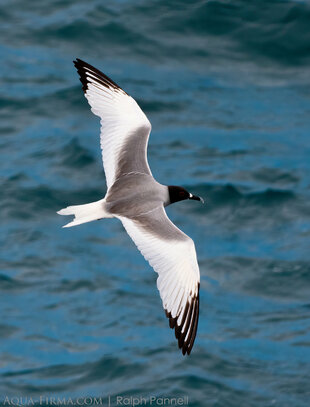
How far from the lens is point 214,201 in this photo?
15211 millimetres

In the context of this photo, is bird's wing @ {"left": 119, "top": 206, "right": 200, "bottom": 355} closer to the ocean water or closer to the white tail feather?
the white tail feather

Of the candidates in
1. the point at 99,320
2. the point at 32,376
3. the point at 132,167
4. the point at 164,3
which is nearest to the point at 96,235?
the point at 99,320

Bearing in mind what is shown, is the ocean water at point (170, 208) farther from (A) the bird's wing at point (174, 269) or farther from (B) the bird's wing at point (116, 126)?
(B) the bird's wing at point (116, 126)

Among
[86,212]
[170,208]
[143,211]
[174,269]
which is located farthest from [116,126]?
[170,208]

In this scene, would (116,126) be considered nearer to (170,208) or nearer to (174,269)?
(174,269)

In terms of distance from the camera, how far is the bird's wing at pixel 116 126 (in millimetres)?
11102

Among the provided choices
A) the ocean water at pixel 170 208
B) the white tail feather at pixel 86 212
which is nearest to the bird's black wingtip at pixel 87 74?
the white tail feather at pixel 86 212

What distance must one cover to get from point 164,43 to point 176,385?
24.0ft

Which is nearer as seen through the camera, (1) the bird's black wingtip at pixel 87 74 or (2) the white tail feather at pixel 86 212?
(2) the white tail feather at pixel 86 212

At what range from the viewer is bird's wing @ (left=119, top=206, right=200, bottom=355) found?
998 cm

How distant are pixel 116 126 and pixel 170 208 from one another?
365 cm

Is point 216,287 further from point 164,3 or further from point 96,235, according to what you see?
point 164,3

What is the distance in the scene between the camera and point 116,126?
1145 centimetres

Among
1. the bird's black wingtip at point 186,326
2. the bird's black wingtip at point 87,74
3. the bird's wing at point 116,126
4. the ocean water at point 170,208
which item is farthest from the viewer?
the ocean water at point 170,208
